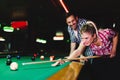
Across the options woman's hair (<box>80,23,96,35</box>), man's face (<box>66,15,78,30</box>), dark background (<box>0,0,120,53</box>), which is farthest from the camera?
dark background (<box>0,0,120,53</box>)

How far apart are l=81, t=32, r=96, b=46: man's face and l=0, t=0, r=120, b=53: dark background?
2.76 feet

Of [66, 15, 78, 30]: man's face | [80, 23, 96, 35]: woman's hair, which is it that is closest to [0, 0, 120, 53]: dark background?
[80, 23, 96, 35]: woman's hair

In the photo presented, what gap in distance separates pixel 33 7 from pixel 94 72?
17.0 ft

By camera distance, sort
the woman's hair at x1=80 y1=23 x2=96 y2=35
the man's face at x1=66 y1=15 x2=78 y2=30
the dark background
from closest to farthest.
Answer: the woman's hair at x1=80 y1=23 x2=96 y2=35 → the man's face at x1=66 y1=15 x2=78 y2=30 → the dark background

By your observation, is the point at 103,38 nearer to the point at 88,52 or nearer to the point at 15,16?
the point at 88,52

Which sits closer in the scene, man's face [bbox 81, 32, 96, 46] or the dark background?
man's face [bbox 81, 32, 96, 46]

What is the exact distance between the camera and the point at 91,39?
551 centimetres

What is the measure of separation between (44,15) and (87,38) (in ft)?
13.4

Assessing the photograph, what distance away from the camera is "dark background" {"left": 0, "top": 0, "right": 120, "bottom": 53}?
7801mm

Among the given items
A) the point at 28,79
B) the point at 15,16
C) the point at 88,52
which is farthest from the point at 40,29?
the point at 28,79

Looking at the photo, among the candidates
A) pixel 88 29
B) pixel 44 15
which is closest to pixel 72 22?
pixel 88 29

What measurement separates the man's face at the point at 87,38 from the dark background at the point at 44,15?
0.84 meters

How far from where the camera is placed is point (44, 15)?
374 inches

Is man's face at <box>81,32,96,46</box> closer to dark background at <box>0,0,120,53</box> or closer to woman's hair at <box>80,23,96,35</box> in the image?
woman's hair at <box>80,23,96,35</box>
